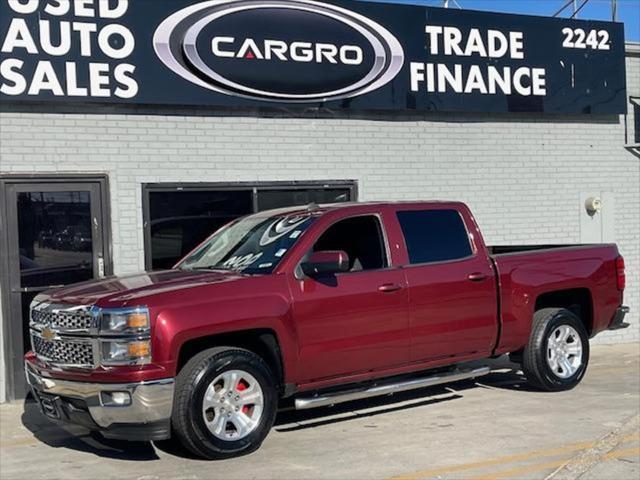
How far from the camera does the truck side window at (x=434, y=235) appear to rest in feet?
24.6

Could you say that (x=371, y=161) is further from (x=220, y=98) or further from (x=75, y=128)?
(x=75, y=128)

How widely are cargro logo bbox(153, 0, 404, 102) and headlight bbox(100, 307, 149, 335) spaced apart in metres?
4.54

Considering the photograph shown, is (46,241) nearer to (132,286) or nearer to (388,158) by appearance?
(132,286)

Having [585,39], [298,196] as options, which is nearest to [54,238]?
[298,196]

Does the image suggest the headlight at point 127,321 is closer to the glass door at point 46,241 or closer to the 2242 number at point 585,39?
the glass door at point 46,241

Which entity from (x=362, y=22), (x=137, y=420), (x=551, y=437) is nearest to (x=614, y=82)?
(x=362, y=22)

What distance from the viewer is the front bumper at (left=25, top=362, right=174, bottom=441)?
5.80 m

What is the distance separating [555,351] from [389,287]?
7.85 feet

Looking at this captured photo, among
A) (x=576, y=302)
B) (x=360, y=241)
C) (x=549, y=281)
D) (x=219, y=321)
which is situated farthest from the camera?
(x=576, y=302)

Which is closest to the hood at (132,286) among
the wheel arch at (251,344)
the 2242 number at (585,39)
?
the wheel arch at (251,344)

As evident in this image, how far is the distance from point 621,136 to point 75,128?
8095 millimetres

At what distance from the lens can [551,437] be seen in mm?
6672

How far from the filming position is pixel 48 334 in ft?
20.7

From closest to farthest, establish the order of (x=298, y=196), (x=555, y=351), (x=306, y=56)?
(x=555, y=351) < (x=306, y=56) < (x=298, y=196)
